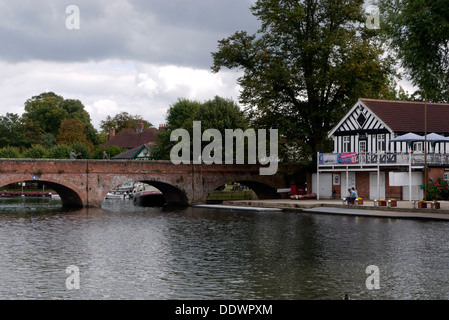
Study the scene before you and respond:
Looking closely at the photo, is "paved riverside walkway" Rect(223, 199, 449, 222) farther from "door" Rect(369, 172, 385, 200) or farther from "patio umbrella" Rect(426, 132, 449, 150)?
"door" Rect(369, 172, 385, 200)

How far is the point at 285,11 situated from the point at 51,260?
32.8 meters

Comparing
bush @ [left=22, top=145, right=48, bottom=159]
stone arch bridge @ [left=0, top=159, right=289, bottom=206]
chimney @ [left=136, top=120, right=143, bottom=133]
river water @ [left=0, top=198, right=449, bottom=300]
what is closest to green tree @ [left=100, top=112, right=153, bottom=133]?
chimney @ [left=136, top=120, right=143, bottom=133]

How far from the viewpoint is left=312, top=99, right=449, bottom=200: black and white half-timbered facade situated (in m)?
43.0

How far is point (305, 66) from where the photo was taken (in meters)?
48.7

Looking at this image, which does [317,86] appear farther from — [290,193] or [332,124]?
[290,193]

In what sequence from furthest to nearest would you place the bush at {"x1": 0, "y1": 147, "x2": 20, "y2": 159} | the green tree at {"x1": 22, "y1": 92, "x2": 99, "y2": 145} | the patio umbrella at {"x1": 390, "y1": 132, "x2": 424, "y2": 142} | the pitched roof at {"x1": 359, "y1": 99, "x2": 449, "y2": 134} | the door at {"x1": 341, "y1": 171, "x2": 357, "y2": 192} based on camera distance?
the green tree at {"x1": 22, "y1": 92, "x2": 99, "y2": 145}, the bush at {"x1": 0, "y1": 147, "x2": 20, "y2": 159}, the door at {"x1": 341, "y1": 171, "x2": 357, "y2": 192}, the pitched roof at {"x1": 359, "y1": 99, "x2": 449, "y2": 134}, the patio umbrella at {"x1": 390, "y1": 132, "x2": 424, "y2": 142}

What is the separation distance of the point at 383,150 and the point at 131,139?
242 feet

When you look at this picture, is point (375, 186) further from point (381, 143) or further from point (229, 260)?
→ point (229, 260)

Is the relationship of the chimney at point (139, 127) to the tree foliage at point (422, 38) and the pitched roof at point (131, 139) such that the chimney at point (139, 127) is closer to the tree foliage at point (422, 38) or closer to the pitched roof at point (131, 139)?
the pitched roof at point (131, 139)

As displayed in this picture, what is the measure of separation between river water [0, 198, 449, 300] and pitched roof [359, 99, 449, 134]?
15.0 metres

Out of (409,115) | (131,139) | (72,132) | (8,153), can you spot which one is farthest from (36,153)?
(409,115)

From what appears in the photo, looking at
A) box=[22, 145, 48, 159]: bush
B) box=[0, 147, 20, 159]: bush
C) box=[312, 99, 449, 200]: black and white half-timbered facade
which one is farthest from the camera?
box=[22, 145, 48, 159]: bush

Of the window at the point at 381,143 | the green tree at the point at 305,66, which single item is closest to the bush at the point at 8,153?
the green tree at the point at 305,66
